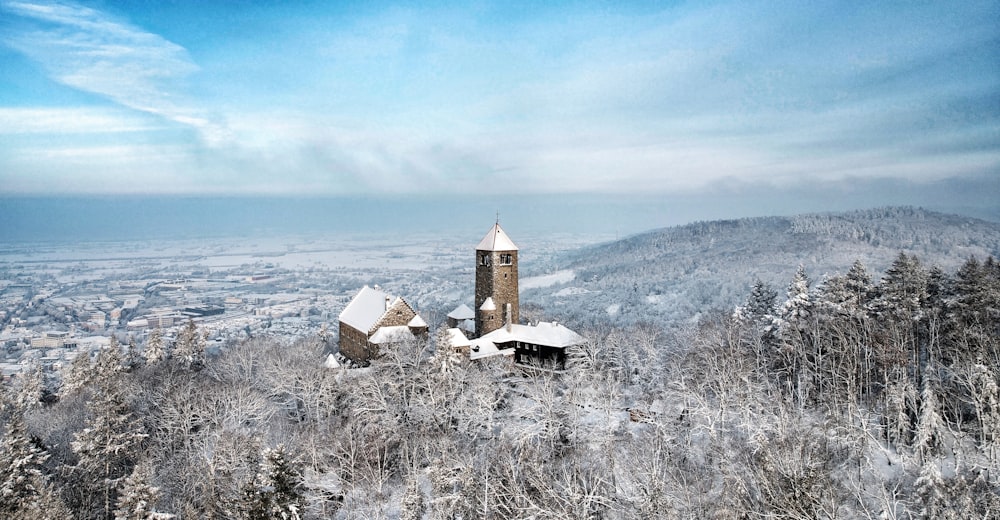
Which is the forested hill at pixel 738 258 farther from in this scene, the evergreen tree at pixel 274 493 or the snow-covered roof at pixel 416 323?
the evergreen tree at pixel 274 493

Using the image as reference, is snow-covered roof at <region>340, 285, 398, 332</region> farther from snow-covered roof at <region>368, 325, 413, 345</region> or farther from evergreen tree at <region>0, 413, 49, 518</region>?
evergreen tree at <region>0, 413, 49, 518</region>

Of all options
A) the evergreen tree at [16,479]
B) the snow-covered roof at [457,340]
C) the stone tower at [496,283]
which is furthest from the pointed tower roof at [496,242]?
the evergreen tree at [16,479]

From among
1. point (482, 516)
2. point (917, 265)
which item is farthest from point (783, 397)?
point (482, 516)

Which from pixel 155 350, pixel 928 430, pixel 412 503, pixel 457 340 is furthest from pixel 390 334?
pixel 928 430

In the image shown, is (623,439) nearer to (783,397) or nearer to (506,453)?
(506,453)

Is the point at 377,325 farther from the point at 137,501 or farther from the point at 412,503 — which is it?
the point at 137,501

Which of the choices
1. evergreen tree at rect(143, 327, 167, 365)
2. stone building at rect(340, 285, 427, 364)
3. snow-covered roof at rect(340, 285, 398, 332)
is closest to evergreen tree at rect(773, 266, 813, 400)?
stone building at rect(340, 285, 427, 364)
